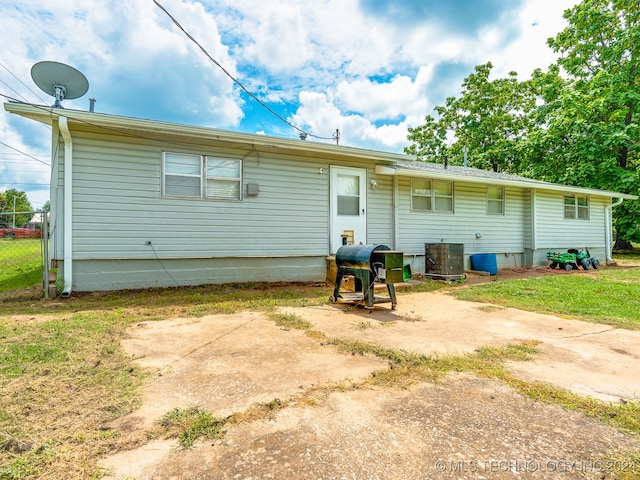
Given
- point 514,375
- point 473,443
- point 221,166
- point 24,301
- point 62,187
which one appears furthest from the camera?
point 221,166

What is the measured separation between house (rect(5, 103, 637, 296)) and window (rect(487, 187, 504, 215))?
557 mm

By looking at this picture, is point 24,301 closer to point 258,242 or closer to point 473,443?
point 258,242

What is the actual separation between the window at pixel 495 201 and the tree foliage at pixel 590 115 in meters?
9.40

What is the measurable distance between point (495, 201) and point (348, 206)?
581cm

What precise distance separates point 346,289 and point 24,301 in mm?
5773

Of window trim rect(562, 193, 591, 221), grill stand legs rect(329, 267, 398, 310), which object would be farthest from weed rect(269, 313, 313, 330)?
window trim rect(562, 193, 591, 221)

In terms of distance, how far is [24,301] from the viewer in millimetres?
5387

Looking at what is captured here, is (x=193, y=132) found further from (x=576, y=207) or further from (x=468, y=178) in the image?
(x=576, y=207)

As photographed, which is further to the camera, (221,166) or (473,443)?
(221,166)

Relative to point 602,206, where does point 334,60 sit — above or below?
above

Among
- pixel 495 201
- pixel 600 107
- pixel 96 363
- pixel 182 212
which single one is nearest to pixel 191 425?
pixel 96 363

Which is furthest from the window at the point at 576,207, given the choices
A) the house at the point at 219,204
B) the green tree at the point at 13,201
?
the green tree at the point at 13,201

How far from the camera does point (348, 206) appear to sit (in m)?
8.55

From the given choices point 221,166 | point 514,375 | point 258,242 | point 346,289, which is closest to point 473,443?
point 514,375
